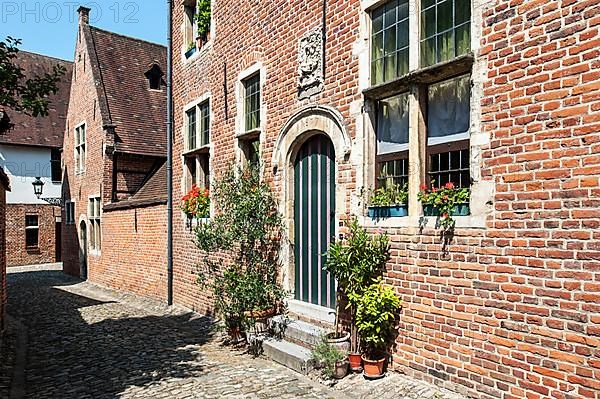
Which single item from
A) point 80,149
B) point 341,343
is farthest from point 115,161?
point 341,343

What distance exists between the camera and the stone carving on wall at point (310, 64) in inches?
264

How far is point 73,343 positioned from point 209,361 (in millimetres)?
2931

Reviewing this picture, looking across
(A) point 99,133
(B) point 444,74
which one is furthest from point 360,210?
(A) point 99,133

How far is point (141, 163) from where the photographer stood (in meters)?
17.1

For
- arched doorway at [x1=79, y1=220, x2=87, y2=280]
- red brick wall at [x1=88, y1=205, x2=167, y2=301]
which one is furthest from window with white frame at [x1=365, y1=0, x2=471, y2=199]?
arched doorway at [x1=79, y1=220, x2=87, y2=280]

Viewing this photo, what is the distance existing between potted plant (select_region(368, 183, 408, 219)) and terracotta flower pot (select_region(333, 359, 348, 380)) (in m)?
1.73

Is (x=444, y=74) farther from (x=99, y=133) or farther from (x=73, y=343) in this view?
(x=99, y=133)

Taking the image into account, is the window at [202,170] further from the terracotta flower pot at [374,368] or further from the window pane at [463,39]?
the window pane at [463,39]

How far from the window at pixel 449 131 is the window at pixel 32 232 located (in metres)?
26.1

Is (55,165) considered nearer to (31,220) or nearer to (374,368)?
(31,220)

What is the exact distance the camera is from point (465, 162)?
15.7ft

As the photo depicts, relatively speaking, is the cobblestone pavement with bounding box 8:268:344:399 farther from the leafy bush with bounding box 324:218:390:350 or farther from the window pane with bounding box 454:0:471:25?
the window pane with bounding box 454:0:471:25

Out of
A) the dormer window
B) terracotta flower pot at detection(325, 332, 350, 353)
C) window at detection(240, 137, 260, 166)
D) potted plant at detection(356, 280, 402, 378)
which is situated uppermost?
the dormer window

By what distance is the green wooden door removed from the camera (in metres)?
6.82
